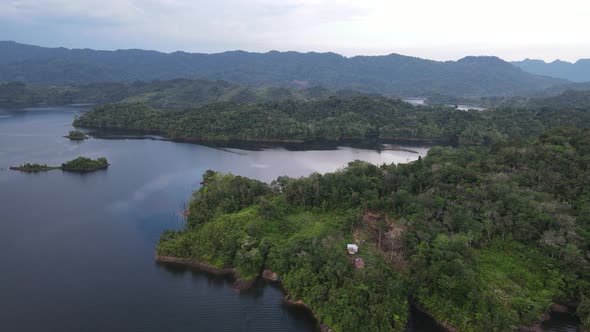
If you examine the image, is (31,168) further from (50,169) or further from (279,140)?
(279,140)

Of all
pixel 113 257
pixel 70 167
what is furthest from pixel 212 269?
pixel 70 167

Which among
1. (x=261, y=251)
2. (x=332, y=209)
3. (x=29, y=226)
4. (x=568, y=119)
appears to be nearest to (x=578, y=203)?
(x=332, y=209)

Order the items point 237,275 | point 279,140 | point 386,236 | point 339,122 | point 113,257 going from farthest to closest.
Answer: point 339,122, point 279,140, point 113,257, point 386,236, point 237,275

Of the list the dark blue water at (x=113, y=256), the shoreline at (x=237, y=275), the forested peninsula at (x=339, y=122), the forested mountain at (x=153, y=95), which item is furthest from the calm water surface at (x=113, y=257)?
the forested mountain at (x=153, y=95)

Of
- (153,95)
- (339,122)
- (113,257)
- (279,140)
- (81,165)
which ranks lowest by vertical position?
(113,257)

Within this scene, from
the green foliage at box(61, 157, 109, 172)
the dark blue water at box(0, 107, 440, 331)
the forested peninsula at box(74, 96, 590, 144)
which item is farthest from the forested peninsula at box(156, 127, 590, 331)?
the forested peninsula at box(74, 96, 590, 144)

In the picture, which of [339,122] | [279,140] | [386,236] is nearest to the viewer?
[386,236]

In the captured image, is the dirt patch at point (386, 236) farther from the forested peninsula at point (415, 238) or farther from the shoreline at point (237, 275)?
the shoreline at point (237, 275)
